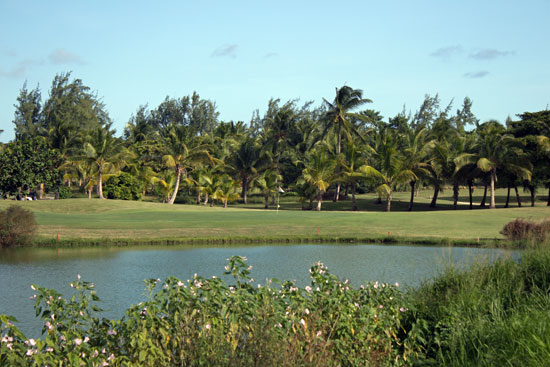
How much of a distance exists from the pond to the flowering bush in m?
6.58

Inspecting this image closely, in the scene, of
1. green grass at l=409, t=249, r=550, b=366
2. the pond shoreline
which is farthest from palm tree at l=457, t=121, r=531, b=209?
green grass at l=409, t=249, r=550, b=366

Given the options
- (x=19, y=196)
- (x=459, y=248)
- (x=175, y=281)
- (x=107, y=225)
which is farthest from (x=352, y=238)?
(x=19, y=196)

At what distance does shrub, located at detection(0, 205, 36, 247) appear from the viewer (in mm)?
32312

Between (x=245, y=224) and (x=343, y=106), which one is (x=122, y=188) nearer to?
(x=343, y=106)

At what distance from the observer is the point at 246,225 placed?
41969 mm

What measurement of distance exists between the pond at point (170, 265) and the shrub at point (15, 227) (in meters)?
1.77

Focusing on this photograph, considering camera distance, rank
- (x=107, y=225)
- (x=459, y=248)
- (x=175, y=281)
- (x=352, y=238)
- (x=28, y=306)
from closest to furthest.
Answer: (x=175, y=281) < (x=28, y=306) < (x=459, y=248) < (x=352, y=238) < (x=107, y=225)

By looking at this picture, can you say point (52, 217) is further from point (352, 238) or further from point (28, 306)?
point (28, 306)

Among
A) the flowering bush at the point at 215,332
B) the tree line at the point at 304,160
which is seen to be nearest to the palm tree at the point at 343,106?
the tree line at the point at 304,160

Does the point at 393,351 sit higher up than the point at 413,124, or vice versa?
the point at 413,124

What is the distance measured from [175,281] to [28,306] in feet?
33.6

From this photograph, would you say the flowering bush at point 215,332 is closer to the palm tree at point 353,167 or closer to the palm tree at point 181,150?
the palm tree at point 353,167

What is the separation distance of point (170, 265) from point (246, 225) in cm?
1660

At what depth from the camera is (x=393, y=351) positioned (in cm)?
902
